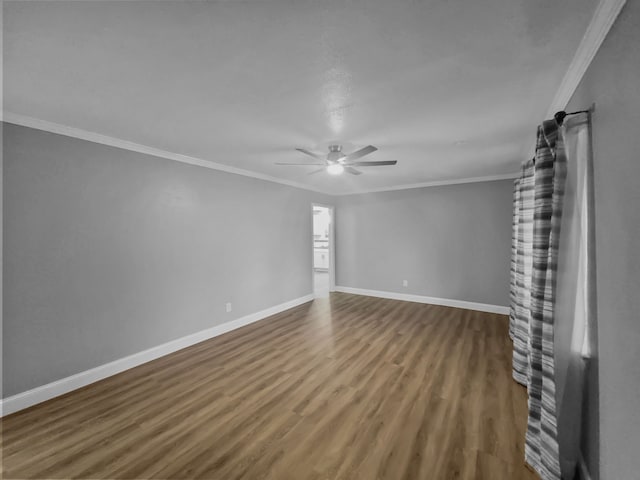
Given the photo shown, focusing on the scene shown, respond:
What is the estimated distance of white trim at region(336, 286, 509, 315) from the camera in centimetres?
470

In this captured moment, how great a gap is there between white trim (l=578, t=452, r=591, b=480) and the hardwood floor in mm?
266

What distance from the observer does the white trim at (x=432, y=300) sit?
4699mm

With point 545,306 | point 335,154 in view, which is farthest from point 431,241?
point 545,306

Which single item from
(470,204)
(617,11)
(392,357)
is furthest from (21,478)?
(470,204)

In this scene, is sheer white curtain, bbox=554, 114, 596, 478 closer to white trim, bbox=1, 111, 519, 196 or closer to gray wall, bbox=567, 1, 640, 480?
gray wall, bbox=567, 1, 640, 480

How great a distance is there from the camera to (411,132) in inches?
105

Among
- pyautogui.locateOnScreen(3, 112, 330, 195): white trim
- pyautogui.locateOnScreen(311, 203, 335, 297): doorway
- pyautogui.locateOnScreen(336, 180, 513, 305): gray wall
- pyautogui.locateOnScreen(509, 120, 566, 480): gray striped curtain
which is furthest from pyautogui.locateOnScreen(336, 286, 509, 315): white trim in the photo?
pyautogui.locateOnScreen(3, 112, 330, 195): white trim

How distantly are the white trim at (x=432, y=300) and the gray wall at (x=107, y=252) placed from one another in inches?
108

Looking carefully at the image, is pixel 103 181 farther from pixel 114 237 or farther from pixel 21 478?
pixel 21 478

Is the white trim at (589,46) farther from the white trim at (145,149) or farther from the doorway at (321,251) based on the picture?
the doorway at (321,251)

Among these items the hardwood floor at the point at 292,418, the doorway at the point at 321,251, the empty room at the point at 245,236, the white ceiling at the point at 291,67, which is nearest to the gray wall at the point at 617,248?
the empty room at the point at 245,236

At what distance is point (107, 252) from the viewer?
277cm

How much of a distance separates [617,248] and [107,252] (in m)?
3.92

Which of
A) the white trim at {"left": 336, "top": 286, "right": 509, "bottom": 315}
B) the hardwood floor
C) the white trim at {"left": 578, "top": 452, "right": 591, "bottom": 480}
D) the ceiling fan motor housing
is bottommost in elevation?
the hardwood floor
